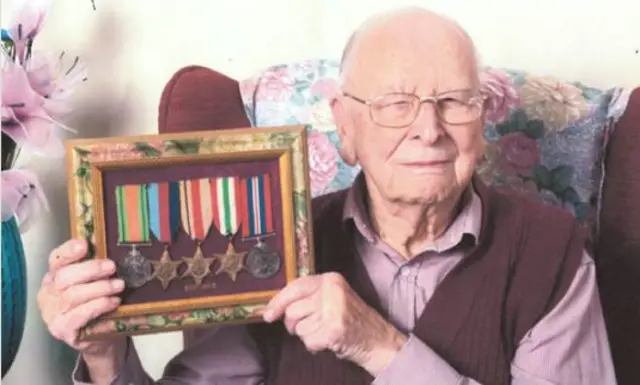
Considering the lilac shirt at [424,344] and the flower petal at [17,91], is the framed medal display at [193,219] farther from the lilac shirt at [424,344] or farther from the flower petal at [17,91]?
the flower petal at [17,91]

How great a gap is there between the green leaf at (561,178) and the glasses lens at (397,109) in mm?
469

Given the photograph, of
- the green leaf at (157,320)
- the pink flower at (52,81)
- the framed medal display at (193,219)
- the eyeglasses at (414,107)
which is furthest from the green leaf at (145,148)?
the pink flower at (52,81)

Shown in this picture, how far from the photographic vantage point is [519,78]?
1.61 meters

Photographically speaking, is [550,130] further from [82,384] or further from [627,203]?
[82,384]

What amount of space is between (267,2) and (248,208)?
87 cm

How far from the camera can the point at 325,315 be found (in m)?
1.17

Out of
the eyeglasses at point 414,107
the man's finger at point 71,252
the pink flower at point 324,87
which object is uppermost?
the eyeglasses at point 414,107

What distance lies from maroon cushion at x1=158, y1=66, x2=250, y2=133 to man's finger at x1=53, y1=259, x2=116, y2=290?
0.45 m

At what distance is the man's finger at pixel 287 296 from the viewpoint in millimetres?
1154

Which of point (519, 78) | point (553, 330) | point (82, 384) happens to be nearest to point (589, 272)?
point (553, 330)

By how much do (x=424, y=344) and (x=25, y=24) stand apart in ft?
2.76

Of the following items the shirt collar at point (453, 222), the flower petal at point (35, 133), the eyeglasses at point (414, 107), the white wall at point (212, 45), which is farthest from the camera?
the white wall at point (212, 45)

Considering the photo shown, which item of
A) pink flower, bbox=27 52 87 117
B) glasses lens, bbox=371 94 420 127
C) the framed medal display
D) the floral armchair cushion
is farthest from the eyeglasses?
pink flower, bbox=27 52 87 117

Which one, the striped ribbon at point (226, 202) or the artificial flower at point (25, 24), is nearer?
the striped ribbon at point (226, 202)
